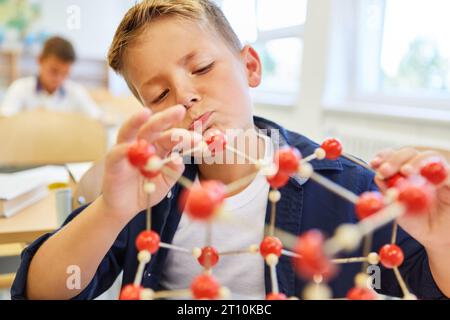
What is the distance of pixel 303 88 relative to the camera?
1972 mm

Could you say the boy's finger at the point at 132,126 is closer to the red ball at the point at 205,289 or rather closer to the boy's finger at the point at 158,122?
the boy's finger at the point at 158,122

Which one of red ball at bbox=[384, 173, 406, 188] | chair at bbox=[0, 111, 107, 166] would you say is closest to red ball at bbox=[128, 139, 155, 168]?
red ball at bbox=[384, 173, 406, 188]

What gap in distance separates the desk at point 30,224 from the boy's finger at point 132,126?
0.46m

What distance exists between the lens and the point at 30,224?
750 millimetres

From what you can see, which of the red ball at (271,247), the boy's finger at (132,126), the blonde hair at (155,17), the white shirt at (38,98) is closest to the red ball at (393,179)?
the red ball at (271,247)

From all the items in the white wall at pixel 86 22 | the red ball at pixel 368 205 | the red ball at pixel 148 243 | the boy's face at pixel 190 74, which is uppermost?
the white wall at pixel 86 22

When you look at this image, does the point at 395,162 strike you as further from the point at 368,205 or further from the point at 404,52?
the point at 404,52

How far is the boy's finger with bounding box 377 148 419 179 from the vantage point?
352mm

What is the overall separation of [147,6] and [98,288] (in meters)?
0.42

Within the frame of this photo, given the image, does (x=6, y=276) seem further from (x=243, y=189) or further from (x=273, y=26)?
(x=273, y=26)

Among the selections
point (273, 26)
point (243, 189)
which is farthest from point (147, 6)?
point (273, 26)

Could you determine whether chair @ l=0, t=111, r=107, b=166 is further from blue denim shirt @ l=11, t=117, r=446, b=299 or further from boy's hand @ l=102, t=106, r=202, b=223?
boy's hand @ l=102, t=106, r=202, b=223

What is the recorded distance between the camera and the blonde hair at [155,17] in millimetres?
601
